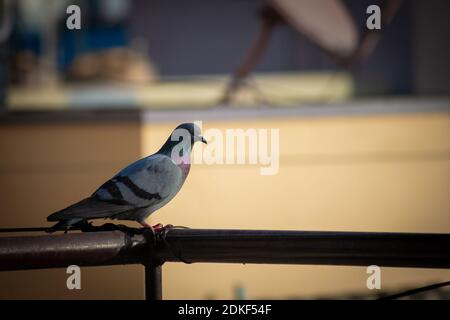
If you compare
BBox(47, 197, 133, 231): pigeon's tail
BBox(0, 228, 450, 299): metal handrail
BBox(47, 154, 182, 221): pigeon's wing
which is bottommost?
BBox(0, 228, 450, 299): metal handrail

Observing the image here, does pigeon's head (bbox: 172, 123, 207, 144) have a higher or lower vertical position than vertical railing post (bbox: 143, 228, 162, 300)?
higher

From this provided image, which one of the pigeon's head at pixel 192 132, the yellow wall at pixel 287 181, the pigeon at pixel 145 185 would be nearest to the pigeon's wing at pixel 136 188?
the pigeon at pixel 145 185

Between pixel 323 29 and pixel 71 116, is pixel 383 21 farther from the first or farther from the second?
pixel 71 116

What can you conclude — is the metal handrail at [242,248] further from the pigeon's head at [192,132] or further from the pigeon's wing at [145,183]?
the pigeon's head at [192,132]

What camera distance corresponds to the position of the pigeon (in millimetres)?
1683

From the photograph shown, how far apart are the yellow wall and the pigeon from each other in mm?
1487

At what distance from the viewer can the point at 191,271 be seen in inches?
135

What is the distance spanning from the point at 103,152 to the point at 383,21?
1.51 m

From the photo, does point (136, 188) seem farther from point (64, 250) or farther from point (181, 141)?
point (64, 250)

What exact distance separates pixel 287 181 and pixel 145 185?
69.7 inches

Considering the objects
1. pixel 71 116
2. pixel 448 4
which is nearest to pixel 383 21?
pixel 448 4

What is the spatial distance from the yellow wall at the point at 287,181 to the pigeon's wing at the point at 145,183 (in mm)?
1522

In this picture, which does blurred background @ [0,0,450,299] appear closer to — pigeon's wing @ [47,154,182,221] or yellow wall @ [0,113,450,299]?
yellow wall @ [0,113,450,299]

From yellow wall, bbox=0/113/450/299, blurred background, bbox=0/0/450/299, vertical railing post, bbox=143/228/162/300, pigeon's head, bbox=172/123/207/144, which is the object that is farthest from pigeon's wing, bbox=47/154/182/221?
yellow wall, bbox=0/113/450/299
